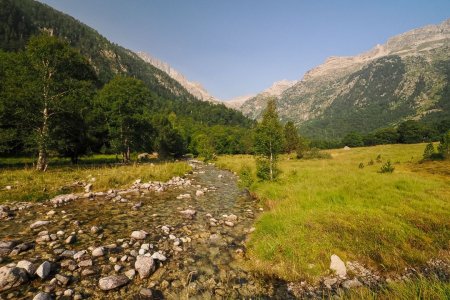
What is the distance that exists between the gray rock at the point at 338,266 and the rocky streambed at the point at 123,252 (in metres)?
1.99

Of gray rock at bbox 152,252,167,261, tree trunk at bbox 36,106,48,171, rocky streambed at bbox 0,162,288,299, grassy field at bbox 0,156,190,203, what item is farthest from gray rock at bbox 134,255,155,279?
tree trunk at bbox 36,106,48,171

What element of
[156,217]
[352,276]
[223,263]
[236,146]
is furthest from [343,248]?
[236,146]

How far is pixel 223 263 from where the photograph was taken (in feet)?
28.0

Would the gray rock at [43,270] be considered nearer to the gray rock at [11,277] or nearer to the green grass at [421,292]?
the gray rock at [11,277]

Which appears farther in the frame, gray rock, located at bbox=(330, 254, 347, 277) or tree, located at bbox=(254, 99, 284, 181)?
tree, located at bbox=(254, 99, 284, 181)

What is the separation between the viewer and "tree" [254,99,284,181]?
85.2 feet

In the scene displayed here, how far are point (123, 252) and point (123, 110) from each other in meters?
32.7

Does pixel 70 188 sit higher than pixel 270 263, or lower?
higher

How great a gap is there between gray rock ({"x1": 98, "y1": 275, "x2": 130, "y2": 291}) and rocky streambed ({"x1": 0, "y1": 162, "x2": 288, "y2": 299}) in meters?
0.03

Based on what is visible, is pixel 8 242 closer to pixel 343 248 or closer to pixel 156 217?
pixel 156 217

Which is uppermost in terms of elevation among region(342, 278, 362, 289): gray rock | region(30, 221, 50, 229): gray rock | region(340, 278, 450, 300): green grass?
region(340, 278, 450, 300): green grass

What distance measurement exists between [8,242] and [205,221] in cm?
798

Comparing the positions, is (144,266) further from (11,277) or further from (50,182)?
(50,182)

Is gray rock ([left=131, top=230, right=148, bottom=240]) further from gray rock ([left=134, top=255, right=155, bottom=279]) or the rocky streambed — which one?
gray rock ([left=134, top=255, right=155, bottom=279])
